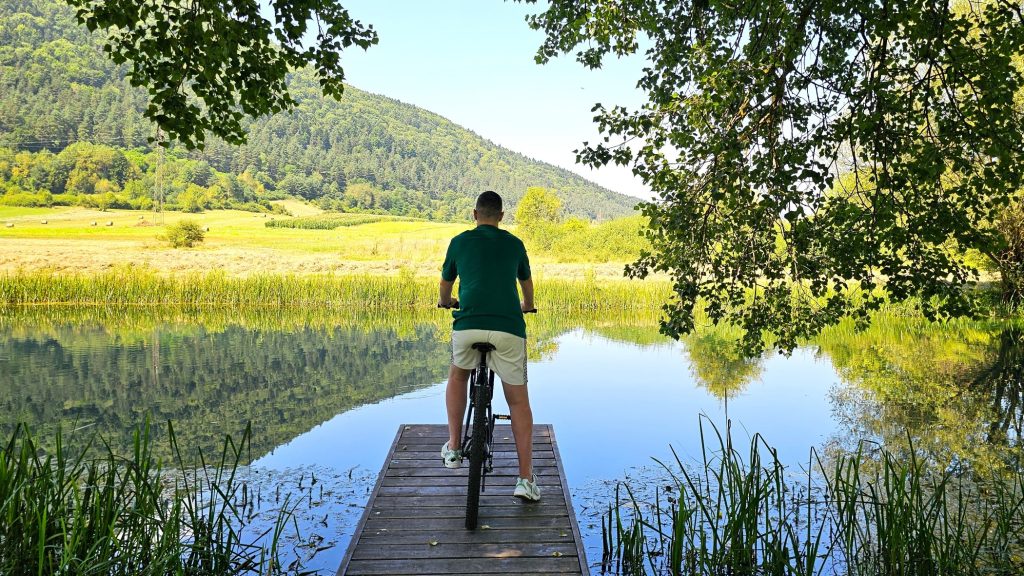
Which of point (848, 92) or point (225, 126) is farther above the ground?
point (848, 92)

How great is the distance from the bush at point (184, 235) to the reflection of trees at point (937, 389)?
1600 inches

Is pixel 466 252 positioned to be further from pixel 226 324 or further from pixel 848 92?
pixel 226 324

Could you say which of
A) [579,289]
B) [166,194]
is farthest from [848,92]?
[166,194]

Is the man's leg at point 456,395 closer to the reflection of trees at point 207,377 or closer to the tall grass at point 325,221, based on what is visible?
the reflection of trees at point 207,377

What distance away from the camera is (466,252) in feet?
12.3

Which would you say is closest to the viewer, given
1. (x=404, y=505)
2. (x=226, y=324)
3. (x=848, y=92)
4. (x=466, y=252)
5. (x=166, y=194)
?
(x=466, y=252)

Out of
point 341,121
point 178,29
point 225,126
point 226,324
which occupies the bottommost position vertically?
point 226,324

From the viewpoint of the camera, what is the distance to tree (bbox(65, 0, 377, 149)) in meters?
3.69

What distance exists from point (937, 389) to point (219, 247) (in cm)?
4385

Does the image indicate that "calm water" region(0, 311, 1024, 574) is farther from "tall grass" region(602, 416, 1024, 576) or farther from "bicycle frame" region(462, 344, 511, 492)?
"bicycle frame" region(462, 344, 511, 492)

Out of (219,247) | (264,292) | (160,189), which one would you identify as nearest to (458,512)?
(264,292)

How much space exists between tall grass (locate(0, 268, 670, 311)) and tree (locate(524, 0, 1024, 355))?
16.7 meters

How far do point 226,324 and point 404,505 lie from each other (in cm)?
1456

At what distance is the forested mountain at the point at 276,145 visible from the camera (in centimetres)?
6862
